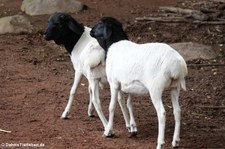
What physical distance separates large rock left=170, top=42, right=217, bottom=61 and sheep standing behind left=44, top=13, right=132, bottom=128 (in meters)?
3.79

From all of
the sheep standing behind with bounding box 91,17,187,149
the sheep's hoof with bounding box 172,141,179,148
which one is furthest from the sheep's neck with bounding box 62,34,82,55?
the sheep's hoof with bounding box 172,141,179,148

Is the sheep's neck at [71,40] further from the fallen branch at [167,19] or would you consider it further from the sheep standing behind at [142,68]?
the fallen branch at [167,19]

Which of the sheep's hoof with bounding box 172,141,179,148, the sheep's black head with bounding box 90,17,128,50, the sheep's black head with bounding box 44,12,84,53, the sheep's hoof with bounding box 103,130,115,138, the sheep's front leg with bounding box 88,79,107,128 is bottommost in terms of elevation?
the sheep's hoof with bounding box 103,130,115,138

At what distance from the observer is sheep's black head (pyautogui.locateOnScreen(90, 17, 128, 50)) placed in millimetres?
7371

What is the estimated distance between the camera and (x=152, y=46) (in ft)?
22.5

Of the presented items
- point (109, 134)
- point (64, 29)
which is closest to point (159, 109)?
point (109, 134)

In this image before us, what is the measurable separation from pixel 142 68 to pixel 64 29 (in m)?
1.69

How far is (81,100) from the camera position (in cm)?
912

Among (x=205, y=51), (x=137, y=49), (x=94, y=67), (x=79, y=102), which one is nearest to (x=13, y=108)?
(x=79, y=102)

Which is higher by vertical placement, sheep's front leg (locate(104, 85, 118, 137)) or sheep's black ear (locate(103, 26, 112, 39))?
sheep's black ear (locate(103, 26, 112, 39))

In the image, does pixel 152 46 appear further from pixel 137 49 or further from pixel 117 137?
pixel 117 137

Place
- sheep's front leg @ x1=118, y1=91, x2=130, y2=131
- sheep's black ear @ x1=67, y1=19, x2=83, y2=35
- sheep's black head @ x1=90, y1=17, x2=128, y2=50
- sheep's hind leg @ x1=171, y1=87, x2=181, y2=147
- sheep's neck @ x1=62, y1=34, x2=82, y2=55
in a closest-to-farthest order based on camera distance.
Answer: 1. sheep's hind leg @ x1=171, y1=87, x2=181, y2=147
2. sheep's black head @ x1=90, y1=17, x2=128, y2=50
3. sheep's front leg @ x1=118, y1=91, x2=130, y2=131
4. sheep's black ear @ x1=67, y1=19, x2=83, y2=35
5. sheep's neck @ x1=62, y1=34, x2=82, y2=55

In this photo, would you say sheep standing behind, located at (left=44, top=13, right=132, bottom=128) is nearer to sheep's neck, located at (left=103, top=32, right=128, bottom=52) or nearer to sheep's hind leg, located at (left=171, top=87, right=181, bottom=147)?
sheep's neck, located at (left=103, top=32, right=128, bottom=52)

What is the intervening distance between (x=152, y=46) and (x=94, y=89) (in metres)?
1.18
